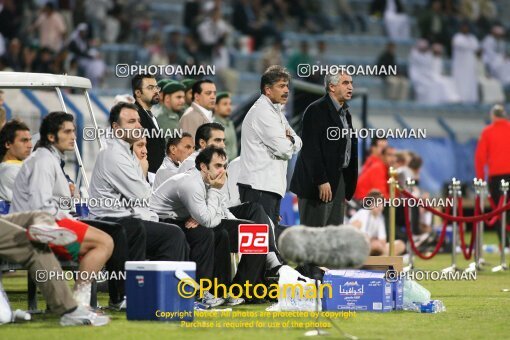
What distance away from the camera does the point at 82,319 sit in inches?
387

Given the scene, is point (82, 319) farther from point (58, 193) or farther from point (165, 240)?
point (165, 240)

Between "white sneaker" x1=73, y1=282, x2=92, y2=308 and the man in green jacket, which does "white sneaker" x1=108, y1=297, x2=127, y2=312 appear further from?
the man in green jacket

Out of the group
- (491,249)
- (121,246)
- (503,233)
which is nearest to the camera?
(121,246)

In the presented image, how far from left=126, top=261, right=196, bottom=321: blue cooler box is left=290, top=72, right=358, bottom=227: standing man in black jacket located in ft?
8.98

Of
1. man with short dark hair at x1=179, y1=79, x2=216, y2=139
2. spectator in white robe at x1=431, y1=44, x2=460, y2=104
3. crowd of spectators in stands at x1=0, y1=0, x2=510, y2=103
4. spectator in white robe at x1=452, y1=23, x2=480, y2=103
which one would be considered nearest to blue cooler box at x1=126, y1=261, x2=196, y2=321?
man with short dark hair at x1=179, y1=79, x2=216, y2=139

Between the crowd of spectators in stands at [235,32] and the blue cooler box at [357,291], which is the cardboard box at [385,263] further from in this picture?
the crowd of spectators in stands at [235,32]

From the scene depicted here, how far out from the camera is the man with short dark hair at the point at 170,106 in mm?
14031

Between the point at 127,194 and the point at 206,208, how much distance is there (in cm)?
77

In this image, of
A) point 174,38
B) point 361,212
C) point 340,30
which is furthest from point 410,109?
point 361,212

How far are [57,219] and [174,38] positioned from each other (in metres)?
15.2

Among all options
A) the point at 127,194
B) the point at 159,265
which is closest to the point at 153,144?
the point at 127,194

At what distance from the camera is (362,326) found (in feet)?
33.0

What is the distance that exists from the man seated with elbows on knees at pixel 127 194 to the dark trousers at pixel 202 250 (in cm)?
25

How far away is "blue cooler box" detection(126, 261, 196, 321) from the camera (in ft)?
33.0
